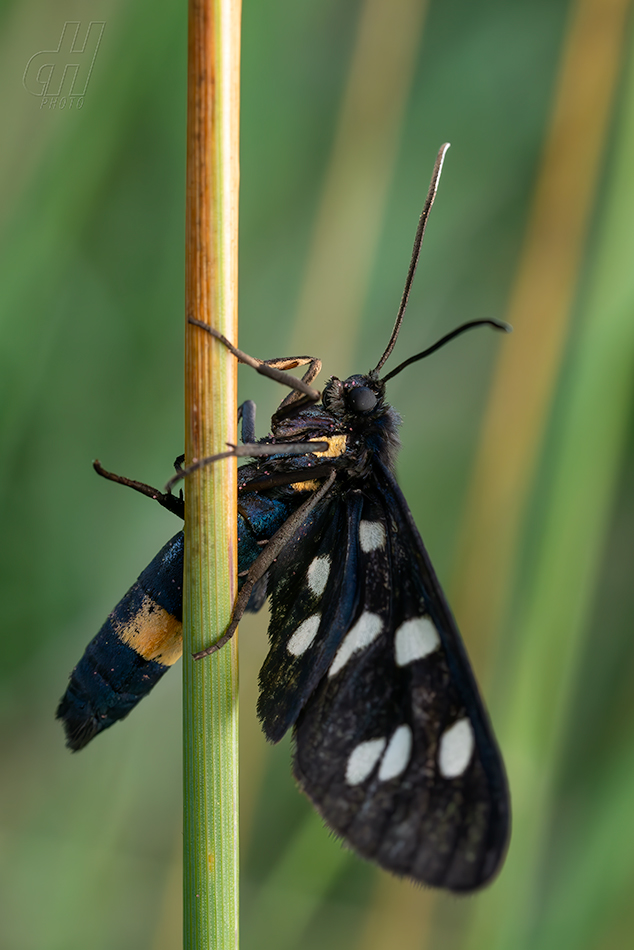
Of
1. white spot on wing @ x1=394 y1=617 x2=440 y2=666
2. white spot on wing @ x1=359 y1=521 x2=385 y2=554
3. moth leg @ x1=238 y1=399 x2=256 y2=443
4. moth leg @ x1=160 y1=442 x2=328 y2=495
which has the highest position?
moth leg @ x1=238 y1=399 x2=256 y2=443

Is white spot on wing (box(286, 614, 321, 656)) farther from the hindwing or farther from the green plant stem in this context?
the green plant stem

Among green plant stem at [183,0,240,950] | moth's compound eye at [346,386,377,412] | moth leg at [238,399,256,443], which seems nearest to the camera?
green plant stem at [183,0,240,950]

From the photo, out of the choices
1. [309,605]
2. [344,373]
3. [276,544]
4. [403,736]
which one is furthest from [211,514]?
[344,373]

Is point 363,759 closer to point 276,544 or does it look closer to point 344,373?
point 276,544

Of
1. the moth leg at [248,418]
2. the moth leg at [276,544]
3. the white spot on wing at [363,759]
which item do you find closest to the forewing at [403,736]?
the white spot on wing at [363,759]

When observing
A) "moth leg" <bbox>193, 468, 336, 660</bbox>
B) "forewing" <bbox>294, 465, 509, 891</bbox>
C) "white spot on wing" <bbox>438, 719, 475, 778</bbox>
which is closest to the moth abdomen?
"moth leg" <bbox>193, 468, 336, 660</bbox>

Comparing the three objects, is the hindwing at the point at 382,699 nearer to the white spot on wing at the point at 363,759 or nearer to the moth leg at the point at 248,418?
the white spot on wing at the point at 363,759

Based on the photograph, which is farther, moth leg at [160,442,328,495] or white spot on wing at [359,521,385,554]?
white spot on wing at [359,521,385,554]

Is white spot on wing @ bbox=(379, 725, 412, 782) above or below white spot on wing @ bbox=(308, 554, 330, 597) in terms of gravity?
below
